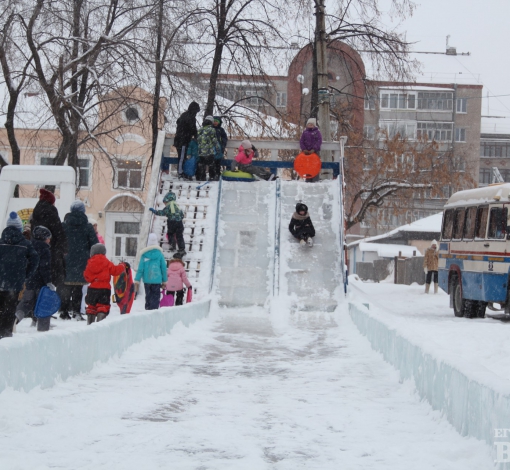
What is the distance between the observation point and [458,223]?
65.2 feet

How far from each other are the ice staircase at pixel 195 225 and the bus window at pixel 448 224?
563 centimetres

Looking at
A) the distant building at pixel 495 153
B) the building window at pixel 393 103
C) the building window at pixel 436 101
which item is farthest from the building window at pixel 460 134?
the building window at pixel 393 103

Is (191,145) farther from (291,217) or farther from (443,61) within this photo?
(443,61)

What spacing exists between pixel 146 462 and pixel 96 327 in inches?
150

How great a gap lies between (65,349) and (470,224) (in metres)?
13.1

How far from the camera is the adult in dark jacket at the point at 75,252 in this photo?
12.6 m

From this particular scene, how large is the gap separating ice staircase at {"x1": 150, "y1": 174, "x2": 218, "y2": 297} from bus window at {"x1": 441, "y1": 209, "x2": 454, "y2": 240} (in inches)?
221

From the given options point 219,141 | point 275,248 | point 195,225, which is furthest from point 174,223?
point 219,141

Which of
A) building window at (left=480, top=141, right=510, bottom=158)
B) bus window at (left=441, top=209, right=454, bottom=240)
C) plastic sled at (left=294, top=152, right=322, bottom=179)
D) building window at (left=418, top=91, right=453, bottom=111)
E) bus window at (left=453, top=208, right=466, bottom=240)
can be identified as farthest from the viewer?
building window at (left=480, top=141, right=510, bottom=158)

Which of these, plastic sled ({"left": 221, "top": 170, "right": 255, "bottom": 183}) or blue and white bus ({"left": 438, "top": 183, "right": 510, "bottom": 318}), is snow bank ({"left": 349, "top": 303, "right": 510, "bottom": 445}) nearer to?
blue and white bus ({"left": 438, "top": 183, "right": 510, "bottom": 318})

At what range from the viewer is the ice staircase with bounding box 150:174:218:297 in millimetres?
17422

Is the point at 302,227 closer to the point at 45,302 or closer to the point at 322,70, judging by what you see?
the point at 45,302

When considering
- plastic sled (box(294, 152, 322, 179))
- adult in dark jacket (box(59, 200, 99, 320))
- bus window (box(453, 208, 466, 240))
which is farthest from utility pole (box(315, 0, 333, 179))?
adult in dark jacket (box(59, 200, 99, 320))

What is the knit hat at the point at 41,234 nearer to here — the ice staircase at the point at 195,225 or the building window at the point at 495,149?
the ice staircase at the point at 195,225
